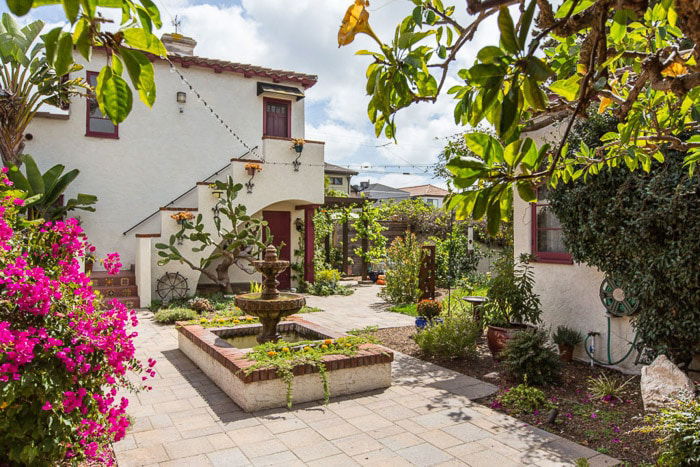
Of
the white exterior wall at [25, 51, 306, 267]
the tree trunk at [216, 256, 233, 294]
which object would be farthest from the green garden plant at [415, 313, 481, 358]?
the white exterior wall at [25, 51, 306, 267]

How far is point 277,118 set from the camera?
1479 centimetres

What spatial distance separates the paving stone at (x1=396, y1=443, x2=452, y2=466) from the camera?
377 cm

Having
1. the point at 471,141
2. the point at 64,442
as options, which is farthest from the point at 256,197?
the point at 471,141

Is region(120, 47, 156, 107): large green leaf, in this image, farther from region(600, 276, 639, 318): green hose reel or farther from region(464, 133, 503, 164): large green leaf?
region(600, 276, 639, 318): green hose reel

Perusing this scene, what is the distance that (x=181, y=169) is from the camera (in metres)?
13.3

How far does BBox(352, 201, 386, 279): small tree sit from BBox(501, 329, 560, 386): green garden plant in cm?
1107

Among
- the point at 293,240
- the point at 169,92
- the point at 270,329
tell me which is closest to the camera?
the point at 270,329

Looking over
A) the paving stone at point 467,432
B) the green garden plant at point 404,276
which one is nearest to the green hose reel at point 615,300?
the paving stone at point 467,432

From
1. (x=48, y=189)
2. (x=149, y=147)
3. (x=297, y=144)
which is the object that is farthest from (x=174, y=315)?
(x=297, y=144)

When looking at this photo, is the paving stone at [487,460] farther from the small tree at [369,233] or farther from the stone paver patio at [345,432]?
the small tree at [369,233]

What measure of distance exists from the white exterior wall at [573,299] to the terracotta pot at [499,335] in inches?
25.3

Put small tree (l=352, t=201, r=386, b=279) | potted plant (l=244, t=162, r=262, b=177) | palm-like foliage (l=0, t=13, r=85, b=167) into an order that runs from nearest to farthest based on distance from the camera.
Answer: palm-like foliage (l=0, t=13, r=85, b=167) → potted plant (l=244, t=162, r=262, b=177) → small tree (l=352, t=201, r=386, b=279)

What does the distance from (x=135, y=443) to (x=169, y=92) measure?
11.1 meters

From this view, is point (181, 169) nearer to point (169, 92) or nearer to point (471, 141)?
point (169, 92)
